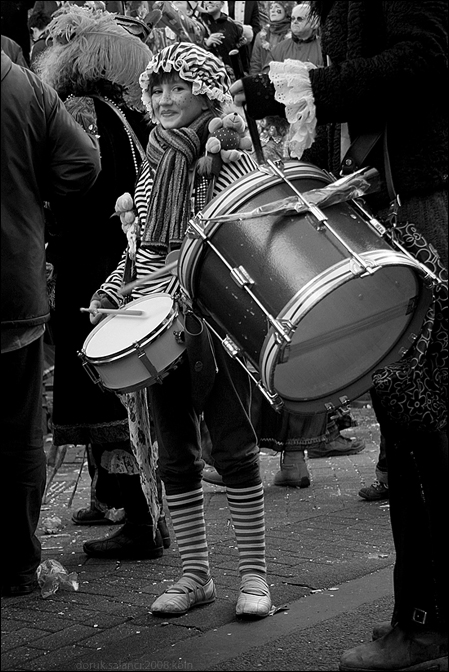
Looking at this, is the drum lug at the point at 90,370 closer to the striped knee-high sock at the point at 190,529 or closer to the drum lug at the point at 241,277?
the striped knee-high sock at the point at 190,529

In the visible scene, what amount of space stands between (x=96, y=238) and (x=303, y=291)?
6.89 feet

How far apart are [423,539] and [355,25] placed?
1.44 m

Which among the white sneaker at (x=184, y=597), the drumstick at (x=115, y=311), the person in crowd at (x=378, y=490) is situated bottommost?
the person in crowd at (x=378, y=490)

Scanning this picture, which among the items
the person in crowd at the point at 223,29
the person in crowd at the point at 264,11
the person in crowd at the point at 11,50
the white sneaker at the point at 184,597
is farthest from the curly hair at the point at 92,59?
the person in crowd at the point at 264,11

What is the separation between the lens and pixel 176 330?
3.27 meters

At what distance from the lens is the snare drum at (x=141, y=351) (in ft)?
10.6

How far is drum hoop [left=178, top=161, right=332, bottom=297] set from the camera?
9.34ft

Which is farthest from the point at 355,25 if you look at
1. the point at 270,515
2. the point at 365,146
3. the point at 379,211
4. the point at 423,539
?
the point at 270,515

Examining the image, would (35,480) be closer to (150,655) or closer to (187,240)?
(150,655)

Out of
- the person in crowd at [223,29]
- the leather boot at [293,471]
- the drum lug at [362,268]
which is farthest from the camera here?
the person in crowd at [223,29]

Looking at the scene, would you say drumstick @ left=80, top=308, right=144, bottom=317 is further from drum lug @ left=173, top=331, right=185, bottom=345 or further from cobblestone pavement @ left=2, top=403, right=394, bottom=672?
cobblestone pavement @ left=2, top=403, right=394, bottom=672

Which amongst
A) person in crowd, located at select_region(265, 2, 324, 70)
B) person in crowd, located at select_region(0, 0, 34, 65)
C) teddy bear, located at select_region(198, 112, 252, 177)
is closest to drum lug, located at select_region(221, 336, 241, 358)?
teddy bear, located at select_region(198, 112, 252, 177)

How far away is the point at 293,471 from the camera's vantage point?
573cm

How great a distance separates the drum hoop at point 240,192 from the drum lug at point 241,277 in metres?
0.16
